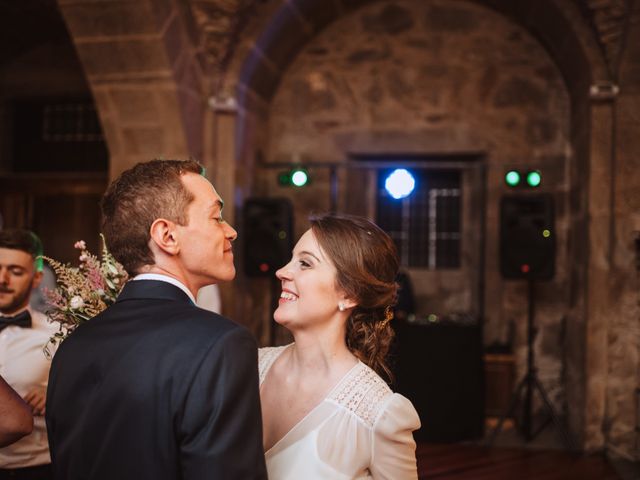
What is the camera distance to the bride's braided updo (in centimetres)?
179

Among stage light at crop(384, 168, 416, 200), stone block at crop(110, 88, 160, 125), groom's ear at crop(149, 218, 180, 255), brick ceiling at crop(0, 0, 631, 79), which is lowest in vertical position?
groom's ear at crop(149, 218, 180, 255)

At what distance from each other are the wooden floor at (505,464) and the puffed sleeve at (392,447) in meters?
2.95

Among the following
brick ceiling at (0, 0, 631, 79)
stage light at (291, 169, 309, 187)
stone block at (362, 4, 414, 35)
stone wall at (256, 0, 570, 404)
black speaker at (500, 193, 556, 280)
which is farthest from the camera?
stone block at (362, 4, 414, 35)

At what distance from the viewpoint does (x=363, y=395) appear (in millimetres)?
1641

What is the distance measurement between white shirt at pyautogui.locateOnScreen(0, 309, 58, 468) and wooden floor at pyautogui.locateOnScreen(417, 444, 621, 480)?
287 cm

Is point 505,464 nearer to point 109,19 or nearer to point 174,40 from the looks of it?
point 174,40

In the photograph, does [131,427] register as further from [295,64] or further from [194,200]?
[295,64]

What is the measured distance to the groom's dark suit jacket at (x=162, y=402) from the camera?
3.65ft

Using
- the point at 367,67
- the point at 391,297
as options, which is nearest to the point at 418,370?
the point at 367,67

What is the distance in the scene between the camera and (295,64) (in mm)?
6172

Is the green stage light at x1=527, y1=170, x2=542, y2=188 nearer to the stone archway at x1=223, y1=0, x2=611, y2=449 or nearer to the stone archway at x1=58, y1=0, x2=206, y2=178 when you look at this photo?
the stone archway at x1=223, y1=0, x2=611, y2=449

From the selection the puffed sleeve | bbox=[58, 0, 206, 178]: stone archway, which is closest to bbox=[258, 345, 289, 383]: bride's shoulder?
the puffed sleeve

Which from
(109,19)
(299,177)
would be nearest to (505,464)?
(299,177)

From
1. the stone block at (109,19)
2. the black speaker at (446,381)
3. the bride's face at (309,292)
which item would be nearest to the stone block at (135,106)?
the stone block at (109,19)
